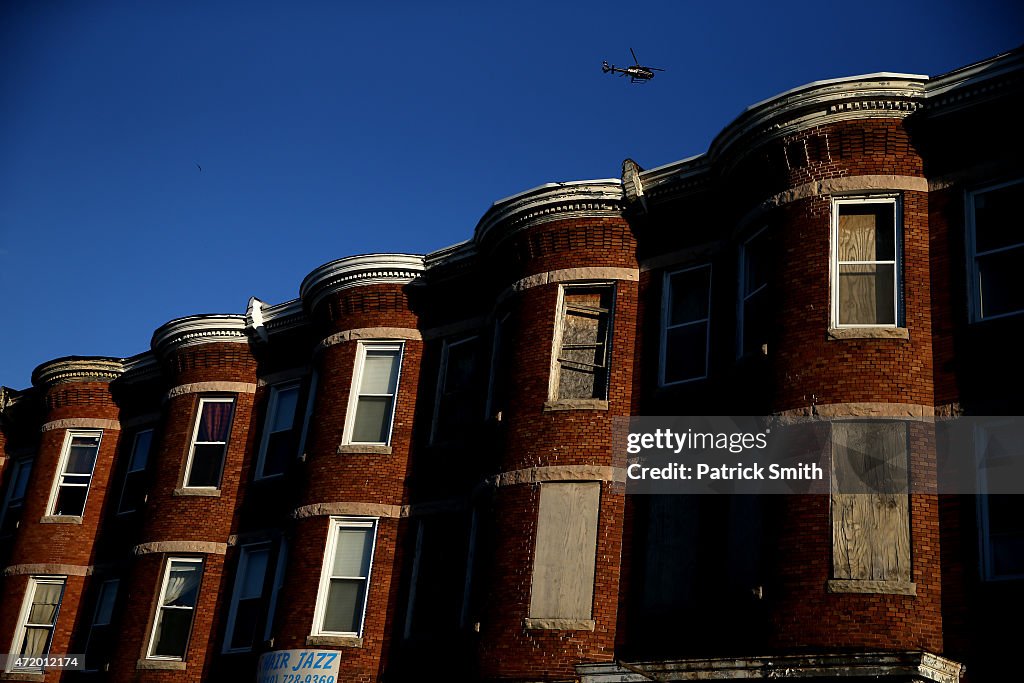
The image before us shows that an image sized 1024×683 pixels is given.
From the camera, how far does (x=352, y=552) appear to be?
20797mm

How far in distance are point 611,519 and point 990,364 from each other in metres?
5.97

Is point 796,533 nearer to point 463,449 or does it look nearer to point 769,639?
point 769,639

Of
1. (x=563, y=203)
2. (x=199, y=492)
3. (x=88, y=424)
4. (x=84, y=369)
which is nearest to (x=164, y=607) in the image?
(x=199, y=492)

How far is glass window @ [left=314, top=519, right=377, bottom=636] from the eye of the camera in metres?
20.3

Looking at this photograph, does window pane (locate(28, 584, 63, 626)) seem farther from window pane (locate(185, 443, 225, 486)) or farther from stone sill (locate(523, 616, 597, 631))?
stone sill (locate(523, 616, 597, 631))

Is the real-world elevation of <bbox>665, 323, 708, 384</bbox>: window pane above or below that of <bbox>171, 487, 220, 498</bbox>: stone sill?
above

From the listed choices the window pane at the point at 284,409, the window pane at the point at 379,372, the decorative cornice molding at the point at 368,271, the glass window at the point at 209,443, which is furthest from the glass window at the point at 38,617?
the decorative cornice molding at the point at 368,271

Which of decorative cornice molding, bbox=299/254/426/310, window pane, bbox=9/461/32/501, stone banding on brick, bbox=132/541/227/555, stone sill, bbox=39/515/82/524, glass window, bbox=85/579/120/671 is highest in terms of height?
decorative cornice molding, bbox=299/254/426/310

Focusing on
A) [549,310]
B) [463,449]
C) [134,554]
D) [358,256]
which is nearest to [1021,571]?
[549,310]

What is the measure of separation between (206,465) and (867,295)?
588 inches

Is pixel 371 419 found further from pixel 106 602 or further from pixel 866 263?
pixel 866 263

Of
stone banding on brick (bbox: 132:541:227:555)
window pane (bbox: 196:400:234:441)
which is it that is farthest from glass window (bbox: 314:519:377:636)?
window pane (bbox: 196:400:234:441)

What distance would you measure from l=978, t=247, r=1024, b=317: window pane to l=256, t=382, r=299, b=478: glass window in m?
13.8

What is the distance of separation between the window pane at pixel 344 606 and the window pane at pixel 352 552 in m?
0.18
